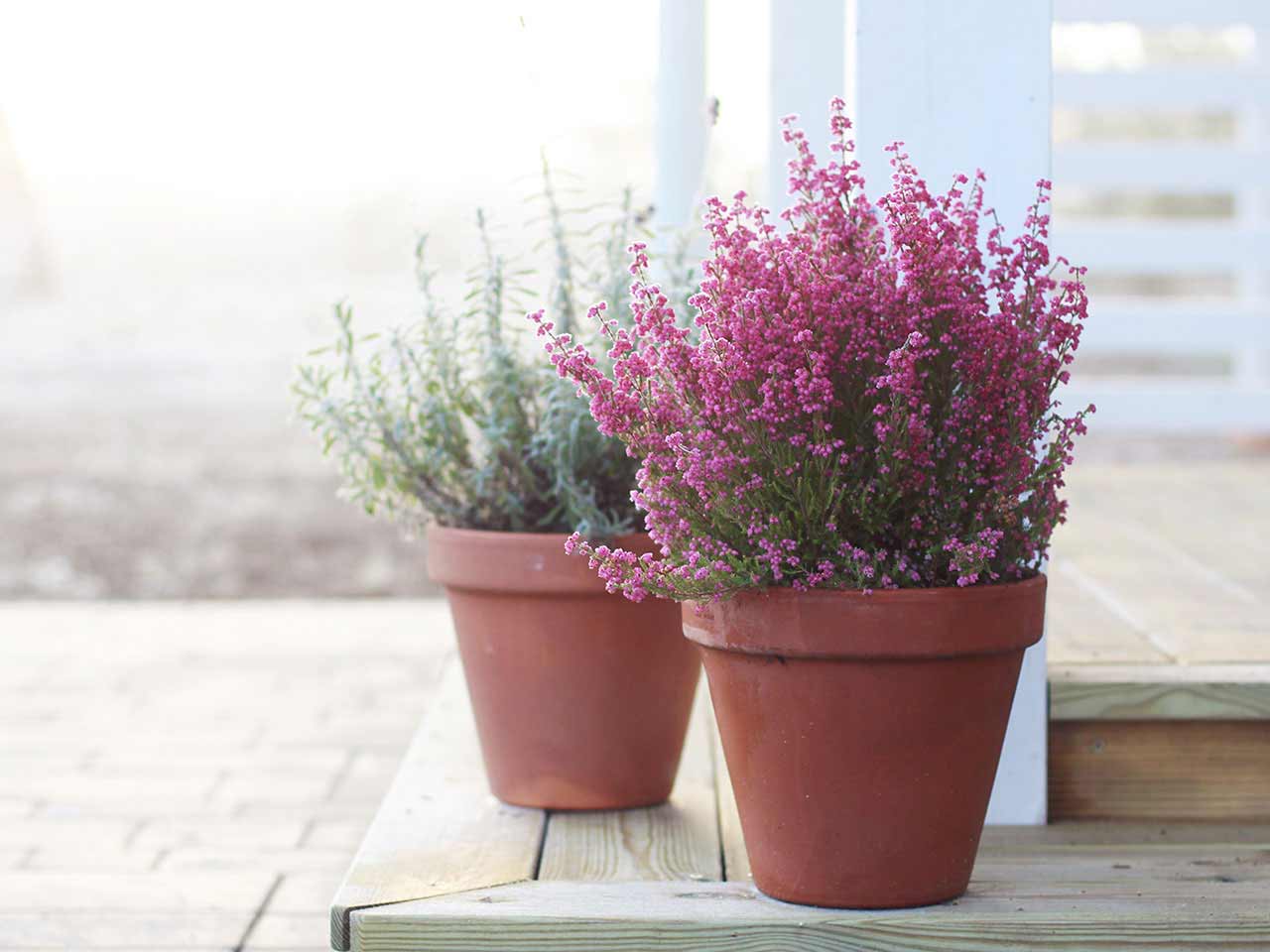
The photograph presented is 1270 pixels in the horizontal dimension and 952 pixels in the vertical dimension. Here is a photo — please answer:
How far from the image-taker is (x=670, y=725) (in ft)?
6.36

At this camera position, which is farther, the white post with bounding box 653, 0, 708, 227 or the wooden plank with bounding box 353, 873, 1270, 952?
the white post with bounding box 653, 0, 708, 227

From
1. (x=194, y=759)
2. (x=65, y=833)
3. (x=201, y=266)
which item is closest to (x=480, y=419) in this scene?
(x=65, y=833)

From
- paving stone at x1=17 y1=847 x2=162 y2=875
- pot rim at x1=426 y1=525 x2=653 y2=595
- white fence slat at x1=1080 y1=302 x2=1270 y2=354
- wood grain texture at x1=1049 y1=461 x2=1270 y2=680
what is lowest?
paving stone at x1=17 y1=847 x2=162 y2=875

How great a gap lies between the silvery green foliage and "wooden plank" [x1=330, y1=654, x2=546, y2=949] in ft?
1.16

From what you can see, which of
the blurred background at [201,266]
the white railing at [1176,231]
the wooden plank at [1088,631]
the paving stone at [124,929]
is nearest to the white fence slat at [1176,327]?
the white railing at [1176,231]

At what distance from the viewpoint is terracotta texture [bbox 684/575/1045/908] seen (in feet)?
4.58

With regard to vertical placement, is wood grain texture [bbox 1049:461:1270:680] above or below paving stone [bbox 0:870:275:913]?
above

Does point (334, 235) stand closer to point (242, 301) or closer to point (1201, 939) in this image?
point (242, 301)

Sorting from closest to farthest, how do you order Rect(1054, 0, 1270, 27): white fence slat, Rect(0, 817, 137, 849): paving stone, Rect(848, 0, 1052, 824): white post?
Rect(848, 0, 1052, 824): white post < Rect(0, 817, 137, 849): paving stone < Rect(1054, 0, 1270, 27): white fence slat

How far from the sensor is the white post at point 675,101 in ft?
9.22

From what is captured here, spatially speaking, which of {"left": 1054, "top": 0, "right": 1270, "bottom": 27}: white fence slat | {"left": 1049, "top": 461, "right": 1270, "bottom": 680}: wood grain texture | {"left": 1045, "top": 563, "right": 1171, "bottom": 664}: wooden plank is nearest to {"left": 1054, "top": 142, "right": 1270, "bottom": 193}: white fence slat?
{"left": 1054, "top": 0, "right": 1270, "bottom": 27}: white fence slat

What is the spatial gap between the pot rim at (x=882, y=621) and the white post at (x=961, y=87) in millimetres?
517

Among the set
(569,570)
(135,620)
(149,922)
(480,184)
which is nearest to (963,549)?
(569,570)

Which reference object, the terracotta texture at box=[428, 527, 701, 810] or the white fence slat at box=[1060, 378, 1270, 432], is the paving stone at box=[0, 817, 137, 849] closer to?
the terracotta texture at box=[428, 527, 701, 810]
